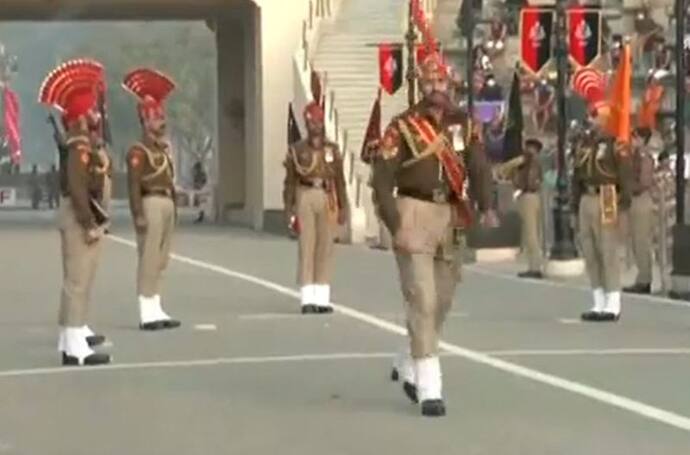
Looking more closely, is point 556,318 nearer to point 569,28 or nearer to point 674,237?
point 674,237

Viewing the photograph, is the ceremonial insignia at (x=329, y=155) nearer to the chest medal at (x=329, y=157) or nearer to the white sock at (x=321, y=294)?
the chest medal at (x=329, y=157)

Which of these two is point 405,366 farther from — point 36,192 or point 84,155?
point 36,192

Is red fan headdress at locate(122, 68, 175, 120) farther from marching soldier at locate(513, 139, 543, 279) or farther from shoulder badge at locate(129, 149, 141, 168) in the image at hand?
marching soldier at locate(513, 139, 543, 279)

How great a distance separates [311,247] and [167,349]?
4.01 metres

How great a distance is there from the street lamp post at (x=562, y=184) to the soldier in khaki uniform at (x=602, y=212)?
806 cm

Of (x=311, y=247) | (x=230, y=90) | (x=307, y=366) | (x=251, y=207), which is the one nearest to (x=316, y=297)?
(x=311, y=247)

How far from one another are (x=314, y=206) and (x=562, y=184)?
8253 millimetres

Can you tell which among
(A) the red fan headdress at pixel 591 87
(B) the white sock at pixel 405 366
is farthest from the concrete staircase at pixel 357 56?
(B) the white sock at pixel 405 366

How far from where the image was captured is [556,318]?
1964cm

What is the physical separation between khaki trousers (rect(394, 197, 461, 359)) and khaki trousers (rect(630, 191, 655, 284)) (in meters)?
11.5

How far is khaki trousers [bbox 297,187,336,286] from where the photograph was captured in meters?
20.5

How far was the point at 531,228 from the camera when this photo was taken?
27484 millimetres

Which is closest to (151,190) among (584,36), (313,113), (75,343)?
(313,113)

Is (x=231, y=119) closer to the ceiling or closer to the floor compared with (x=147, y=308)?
closer to the ceiling
